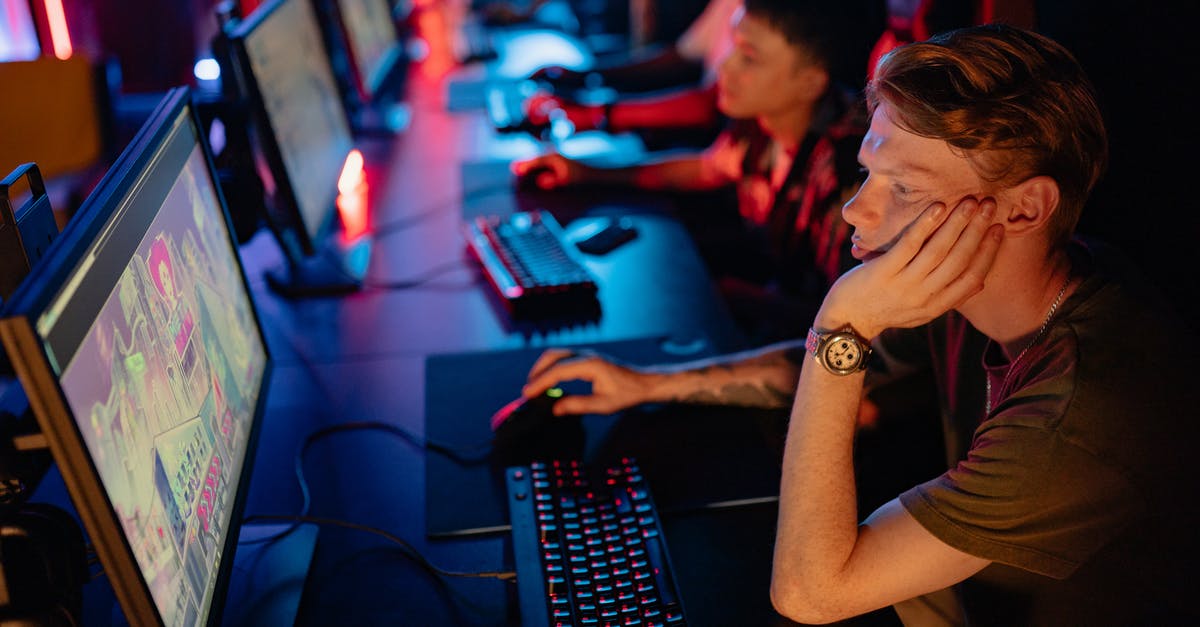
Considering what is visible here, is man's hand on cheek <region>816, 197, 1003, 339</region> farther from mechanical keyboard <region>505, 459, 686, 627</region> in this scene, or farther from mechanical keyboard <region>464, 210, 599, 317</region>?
mechanical keyboard <region>464, 210, 599, 317</region>

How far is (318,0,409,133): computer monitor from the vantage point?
2.51 m

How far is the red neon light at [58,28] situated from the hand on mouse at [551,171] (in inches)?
126

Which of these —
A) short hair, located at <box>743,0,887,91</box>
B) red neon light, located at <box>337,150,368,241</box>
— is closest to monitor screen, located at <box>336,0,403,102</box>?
red neon light, located at <box>337,150,368,241</box>

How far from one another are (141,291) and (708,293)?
3.71ft

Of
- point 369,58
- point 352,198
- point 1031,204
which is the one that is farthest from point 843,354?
point 369,58

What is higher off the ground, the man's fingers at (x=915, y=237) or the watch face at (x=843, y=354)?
the man's fingers at (x=915, y=237)

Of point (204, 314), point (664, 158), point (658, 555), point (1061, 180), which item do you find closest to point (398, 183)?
point (664, 158)

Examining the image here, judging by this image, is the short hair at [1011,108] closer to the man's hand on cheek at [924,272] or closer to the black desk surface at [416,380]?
the man's hand on cheek at [924,272]

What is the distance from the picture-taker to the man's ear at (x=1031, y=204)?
3.44ft

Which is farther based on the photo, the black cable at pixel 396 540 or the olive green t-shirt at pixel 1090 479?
the black cable at pixel 396 540

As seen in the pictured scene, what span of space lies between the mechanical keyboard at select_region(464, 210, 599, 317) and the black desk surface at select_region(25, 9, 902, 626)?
1.7 inches

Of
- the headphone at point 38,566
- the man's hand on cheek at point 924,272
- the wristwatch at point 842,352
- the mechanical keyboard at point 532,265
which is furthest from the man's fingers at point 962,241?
the headphone at point 38,566

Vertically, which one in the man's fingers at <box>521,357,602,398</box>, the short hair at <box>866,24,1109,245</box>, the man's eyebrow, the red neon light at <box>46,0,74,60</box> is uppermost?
the short hair at <box>866,24,1109,245</box>

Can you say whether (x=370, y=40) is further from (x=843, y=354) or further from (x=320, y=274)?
(x=843, y=354)
